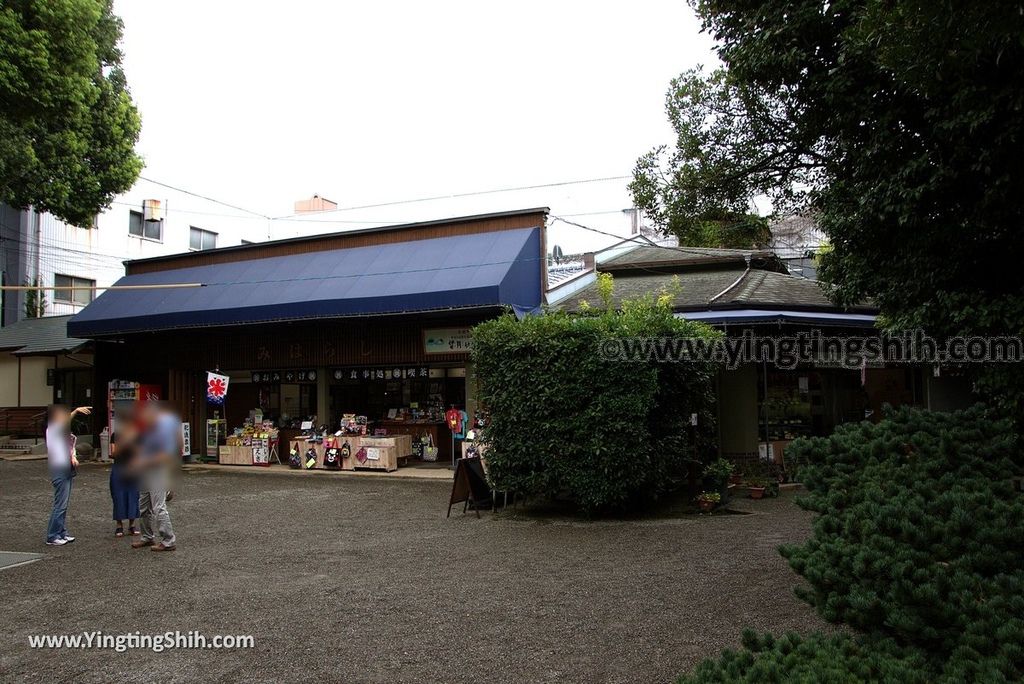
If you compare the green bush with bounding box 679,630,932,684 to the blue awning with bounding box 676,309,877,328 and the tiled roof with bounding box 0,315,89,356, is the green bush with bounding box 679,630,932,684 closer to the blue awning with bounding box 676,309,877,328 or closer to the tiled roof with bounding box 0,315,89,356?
the blue awning with bounding box 676,309,877,328

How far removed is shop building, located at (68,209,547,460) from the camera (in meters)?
17.3

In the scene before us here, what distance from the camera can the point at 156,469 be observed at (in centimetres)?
891

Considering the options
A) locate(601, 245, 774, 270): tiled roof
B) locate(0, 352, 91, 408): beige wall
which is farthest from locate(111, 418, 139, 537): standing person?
locate(0, 352, 91, 408): beige wall

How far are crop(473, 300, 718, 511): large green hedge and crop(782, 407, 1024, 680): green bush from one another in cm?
555

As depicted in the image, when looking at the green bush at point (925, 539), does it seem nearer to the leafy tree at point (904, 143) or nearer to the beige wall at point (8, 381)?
the leafy tree at point (904, 143)

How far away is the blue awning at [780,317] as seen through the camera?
13930 millimetres

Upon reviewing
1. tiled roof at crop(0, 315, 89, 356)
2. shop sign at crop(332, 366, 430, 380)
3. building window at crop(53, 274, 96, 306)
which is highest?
building window at crop(53, 274, 96, 306)

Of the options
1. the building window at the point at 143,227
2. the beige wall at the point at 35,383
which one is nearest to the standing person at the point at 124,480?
the beige wall at the point at 35,383

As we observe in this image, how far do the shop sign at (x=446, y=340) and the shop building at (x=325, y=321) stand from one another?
3 centimetres

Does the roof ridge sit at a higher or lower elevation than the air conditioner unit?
lower

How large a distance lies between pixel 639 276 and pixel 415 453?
24.5 ft

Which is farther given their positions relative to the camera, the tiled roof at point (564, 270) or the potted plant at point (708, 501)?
the tiled roof at point (564, 270)

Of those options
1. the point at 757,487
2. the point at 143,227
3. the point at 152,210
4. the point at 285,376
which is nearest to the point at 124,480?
the point at 757,487

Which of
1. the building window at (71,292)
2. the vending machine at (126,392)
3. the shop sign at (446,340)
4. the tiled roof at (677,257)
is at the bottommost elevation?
the vending machine at (126,392)
